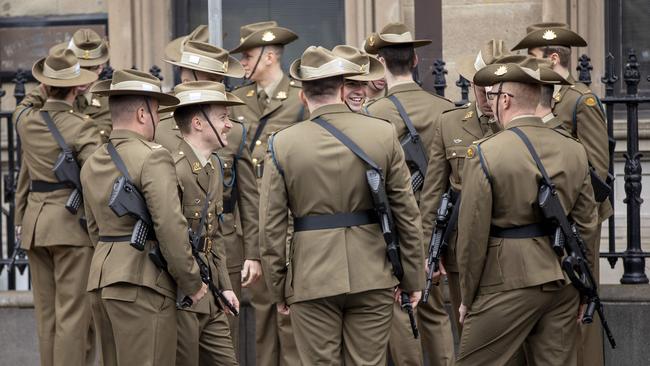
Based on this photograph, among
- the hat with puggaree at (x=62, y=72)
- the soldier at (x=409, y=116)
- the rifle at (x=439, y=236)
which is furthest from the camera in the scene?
the hat with puggaree at (x=62, y=72)

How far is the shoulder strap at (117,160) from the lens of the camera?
807 cm

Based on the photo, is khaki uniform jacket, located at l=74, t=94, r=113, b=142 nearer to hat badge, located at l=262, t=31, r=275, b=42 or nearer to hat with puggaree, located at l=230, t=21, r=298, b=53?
hat with puggaree, located at l=230, t=21, r=298, b=53

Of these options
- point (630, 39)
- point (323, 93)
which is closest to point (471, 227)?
point (323, 93)

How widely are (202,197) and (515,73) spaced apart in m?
1.78

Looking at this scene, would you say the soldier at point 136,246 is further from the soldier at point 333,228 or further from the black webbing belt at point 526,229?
the black webbing belt at point 526,229

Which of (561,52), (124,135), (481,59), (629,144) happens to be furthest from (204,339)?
(629,144)

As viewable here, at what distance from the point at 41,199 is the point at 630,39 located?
5238mm

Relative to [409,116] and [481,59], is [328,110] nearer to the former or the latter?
[409,116]

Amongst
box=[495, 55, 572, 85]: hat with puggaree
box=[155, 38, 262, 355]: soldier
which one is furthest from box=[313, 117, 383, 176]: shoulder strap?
box=[155, 38, 262, 355]: soldier

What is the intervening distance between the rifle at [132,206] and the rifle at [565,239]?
1.93 metres

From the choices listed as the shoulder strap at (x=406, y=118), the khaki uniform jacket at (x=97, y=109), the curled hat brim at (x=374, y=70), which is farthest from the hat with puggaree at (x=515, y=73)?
the khaki uniform jacket at (x=97, y=109)

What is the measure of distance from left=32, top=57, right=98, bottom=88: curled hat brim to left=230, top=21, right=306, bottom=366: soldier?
0.94 meters

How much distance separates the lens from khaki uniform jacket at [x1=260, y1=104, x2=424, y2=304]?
7.95 meters

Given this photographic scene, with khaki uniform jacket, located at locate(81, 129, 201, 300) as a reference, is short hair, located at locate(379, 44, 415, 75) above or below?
above
